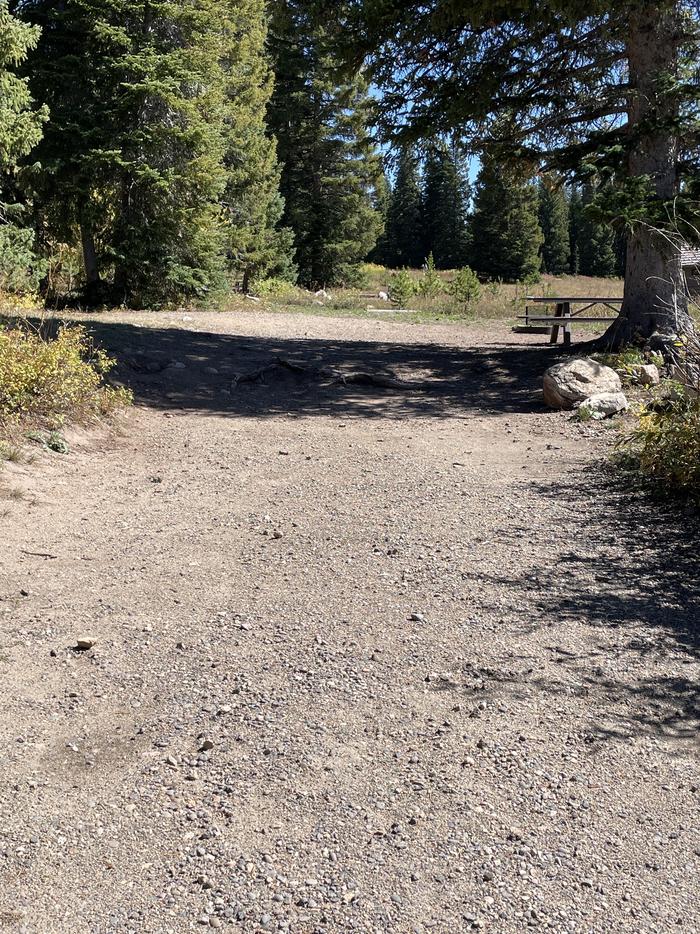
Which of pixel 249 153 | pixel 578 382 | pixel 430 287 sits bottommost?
pixel 578 382

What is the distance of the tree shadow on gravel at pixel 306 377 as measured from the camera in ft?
32.5

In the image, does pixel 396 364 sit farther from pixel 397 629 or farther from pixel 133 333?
pixel 397 629

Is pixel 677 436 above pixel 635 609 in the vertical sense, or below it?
above

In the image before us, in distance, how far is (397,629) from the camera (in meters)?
3.95

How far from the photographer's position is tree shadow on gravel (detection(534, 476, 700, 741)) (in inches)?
129

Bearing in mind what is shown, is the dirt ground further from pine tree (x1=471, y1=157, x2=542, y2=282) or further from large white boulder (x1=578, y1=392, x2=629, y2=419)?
pine tree (x1=471, y1=157, x2=542, y2=282)

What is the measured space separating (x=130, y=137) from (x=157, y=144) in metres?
0.73

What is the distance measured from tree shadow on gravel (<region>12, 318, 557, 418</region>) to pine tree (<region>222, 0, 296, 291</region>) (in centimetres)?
1432

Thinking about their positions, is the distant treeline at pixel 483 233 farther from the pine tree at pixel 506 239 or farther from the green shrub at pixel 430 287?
the green shrub at pixel 430 287

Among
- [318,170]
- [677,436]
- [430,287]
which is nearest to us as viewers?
[677,436]

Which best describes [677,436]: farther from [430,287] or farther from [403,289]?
[430,287]

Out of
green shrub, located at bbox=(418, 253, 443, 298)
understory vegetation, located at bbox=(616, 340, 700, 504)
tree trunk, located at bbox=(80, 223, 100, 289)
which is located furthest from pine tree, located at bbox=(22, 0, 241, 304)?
understory vegetation, located at bbox=(616, 340, 700, 504)

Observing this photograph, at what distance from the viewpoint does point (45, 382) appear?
7.26 metres

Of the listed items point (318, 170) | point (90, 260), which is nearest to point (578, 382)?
point (90, 260)
